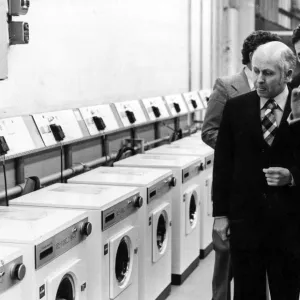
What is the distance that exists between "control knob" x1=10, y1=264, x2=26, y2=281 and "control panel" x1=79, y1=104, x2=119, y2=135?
213 centimetres

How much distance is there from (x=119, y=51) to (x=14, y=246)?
314 centimetres

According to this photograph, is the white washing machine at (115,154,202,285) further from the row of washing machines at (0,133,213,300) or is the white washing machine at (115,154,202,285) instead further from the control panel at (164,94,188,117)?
Result: the control panel at (164,94,188,117)

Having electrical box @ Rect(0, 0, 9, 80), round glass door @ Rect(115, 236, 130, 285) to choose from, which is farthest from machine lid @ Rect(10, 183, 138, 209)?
electrical box @ Rect(0, 0, 9, 80)

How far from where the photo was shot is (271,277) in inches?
104

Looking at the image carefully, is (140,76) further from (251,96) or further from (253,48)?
(251,96)

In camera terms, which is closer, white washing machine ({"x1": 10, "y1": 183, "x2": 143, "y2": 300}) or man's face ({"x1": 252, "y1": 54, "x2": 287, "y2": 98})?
man's face ({"x1": 252, "y1": 54, "x2": 287, "y2": 98})

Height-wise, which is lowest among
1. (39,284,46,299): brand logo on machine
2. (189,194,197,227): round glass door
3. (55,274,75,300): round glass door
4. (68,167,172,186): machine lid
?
(189,194,197,227): round glass door

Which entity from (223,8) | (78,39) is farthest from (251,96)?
(223,8)

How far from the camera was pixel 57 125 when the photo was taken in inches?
157

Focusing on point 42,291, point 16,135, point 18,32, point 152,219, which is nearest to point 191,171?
point 152,219

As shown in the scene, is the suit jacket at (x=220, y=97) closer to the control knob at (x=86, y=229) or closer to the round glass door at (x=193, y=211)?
the control knob at (x=86, y=229)

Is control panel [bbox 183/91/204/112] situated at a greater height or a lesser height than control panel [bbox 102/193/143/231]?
greater

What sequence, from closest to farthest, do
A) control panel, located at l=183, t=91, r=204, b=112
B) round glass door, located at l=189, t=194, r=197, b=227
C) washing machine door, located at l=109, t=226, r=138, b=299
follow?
washing machine door, located at l=109, t=226, r=138, b=299
round glass door, located at l=189, t=194, r=197, b=227
control panel, located at l=183, t=91, r=204, b=112

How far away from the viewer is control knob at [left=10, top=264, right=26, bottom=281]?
228cm
